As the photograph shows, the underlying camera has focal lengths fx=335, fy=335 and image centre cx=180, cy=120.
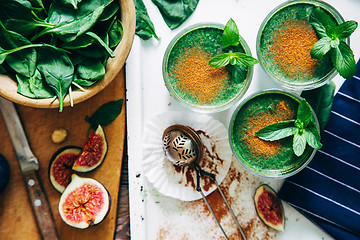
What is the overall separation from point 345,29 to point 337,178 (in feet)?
2.43

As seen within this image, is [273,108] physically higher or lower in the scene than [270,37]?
lower

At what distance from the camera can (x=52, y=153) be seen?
178 cm

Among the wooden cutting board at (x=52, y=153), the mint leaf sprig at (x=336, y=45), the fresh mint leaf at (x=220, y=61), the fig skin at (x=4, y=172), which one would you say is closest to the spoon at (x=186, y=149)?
the wooden cutting board at (x=52, y=153)

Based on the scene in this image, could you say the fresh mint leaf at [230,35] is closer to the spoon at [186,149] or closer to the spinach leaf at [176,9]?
the spinach leaf at [176,9]

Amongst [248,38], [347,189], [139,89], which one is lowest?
[347,189]

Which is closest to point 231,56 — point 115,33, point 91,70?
point 115,33

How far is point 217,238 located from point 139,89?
91cm

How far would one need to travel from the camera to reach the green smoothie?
166cm

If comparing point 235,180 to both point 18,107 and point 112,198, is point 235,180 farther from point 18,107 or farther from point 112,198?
point 18,107

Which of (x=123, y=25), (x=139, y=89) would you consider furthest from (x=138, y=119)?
(x=123, y=25)

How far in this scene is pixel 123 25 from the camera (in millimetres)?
1449

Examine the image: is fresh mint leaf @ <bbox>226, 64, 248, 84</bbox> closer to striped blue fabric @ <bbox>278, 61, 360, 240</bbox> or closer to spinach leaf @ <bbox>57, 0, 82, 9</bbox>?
striped blue fabric @ <bbox>278, 61, 360, 240</bbox>

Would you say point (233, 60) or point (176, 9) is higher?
point (176, 9)

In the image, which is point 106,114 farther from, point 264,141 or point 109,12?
point 264,141
